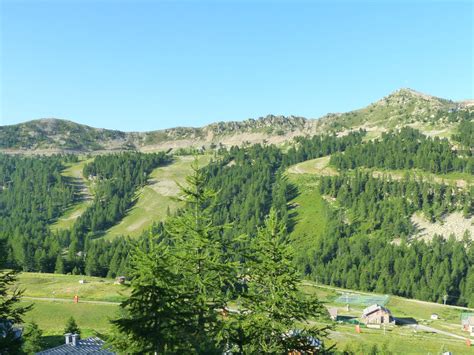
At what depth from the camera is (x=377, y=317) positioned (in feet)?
351

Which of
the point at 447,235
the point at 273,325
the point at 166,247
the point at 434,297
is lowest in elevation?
the point at 434,297

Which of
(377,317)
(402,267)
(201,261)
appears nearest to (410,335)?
(377,317)

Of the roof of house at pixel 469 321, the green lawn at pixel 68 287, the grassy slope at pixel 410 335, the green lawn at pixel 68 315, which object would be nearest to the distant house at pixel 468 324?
the roof of house at pixel 469 321

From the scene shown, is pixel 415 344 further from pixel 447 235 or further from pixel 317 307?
pixel 447 235

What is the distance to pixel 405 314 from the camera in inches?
4835

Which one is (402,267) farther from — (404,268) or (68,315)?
(68,315)

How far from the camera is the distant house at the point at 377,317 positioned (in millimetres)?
106444

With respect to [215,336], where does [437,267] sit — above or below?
below

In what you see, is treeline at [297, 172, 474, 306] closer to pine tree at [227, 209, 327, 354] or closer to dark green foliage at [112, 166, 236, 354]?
pine tree at [227, 209, 327, 354]

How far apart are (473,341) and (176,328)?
316 feet

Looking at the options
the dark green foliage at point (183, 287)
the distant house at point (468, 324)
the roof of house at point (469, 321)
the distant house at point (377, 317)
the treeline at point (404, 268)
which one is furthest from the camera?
the treeline at point (404, 268)

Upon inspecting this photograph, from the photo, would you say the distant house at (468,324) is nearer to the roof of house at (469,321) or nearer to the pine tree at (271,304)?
the roof of house at (469,321)

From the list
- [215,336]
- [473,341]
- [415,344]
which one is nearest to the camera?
[215,336]

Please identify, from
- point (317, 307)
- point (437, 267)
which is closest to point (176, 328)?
point (317, 307)
